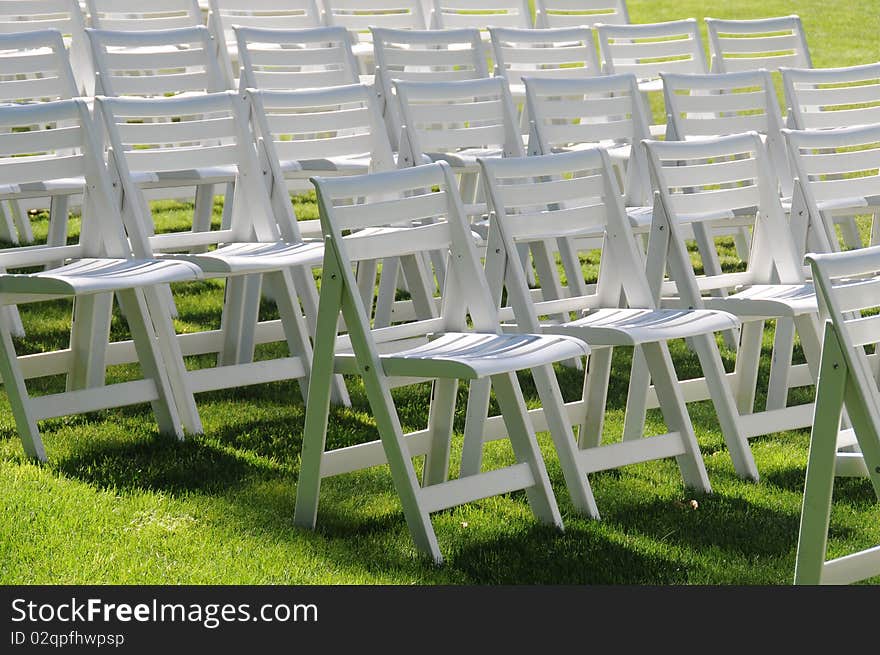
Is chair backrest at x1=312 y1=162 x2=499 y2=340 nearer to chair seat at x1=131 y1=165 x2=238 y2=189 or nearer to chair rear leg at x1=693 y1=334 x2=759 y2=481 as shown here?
chair rear leg at x1=693 y1=334 x2=759 y2=481

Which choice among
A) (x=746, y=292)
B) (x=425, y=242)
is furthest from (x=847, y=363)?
(x=746, y=292)

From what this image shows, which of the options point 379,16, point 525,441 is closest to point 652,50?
point 379,16

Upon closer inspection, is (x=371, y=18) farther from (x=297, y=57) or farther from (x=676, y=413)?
(x=676, y=413)

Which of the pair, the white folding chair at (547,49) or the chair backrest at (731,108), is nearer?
the chair backrest at (731,108)

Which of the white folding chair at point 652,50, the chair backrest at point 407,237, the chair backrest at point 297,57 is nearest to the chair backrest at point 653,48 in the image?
the white folding chair at point 652,50

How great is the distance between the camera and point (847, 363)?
3572mm

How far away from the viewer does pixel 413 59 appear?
7.13 meters

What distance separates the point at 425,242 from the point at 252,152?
4.77ft

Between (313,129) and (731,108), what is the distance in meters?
2.05

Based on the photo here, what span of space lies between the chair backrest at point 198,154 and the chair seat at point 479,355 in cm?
149

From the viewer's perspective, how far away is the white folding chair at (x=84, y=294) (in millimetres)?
5113

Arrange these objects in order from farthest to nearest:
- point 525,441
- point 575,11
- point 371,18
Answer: point 575,11 → point 371,18 → point 525,441

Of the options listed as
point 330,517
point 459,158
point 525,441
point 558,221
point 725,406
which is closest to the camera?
point 525,441

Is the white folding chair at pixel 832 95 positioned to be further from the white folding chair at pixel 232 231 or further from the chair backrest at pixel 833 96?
the white folding chair at pixel 232 231
